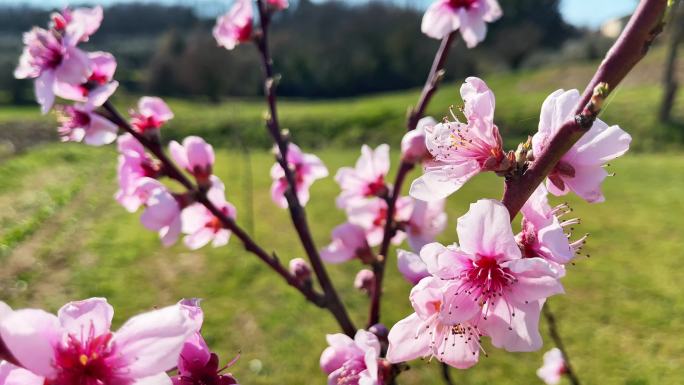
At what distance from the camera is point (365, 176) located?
0.82 metres

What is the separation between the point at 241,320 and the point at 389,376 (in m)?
2.80

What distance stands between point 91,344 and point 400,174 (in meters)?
0.47

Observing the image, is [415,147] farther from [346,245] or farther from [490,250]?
[490,250]

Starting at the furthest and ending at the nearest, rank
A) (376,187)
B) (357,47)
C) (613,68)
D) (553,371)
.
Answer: (357,47)
(553,371)
(376,187)
(613,68)

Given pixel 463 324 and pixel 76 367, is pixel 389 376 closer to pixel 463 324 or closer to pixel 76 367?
pixel 463 324

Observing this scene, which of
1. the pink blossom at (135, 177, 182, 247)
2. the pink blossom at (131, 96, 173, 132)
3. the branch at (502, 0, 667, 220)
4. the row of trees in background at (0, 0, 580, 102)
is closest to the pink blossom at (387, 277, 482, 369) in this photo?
the branch at (502, 0, 667, 220)

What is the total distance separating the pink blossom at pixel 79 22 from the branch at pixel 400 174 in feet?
1.22

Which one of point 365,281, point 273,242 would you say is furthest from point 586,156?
point 273,242

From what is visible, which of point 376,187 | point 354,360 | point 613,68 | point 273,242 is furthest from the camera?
point 273,242

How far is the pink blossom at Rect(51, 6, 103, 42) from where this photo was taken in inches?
23.9

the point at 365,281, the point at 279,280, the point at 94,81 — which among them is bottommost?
the point at 279,280

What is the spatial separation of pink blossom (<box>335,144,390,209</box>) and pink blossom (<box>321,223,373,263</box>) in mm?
69

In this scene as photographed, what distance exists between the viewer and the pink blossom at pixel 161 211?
2.03 ft

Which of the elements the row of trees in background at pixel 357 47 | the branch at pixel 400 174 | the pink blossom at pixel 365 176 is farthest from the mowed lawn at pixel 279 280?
the row of trees in background at pixel 357 47
